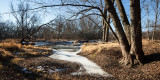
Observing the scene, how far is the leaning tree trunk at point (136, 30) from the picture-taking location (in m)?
3.20

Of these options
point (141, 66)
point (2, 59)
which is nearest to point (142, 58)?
point (141, 66)

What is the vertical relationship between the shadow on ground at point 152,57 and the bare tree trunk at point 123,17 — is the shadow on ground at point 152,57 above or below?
below

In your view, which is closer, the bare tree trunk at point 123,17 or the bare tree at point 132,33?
the bare tree at point 132,33

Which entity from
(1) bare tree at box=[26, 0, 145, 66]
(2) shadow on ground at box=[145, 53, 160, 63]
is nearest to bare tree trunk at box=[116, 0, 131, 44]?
(1) bare tree at box=[26, 0, 145, 66]

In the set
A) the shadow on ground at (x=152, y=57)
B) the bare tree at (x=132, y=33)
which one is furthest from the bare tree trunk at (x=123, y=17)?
the shadow on ground at (x=152, y=57)

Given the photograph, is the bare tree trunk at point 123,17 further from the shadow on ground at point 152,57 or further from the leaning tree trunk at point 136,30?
the shadow on ground at point 152,57

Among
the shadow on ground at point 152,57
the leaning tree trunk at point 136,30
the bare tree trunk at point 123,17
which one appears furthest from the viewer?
the bare tree trunk at point 123,17

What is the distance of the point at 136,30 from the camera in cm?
332

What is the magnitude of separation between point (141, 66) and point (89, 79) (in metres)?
1.94

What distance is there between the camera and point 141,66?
3438 mm

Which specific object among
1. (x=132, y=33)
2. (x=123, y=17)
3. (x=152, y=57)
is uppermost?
(x=123, y=17)

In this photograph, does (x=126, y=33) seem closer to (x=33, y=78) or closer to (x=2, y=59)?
(x=33, y=78)

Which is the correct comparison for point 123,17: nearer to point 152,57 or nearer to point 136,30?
point 136,30

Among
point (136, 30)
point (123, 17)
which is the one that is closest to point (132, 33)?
point (136, 30)
